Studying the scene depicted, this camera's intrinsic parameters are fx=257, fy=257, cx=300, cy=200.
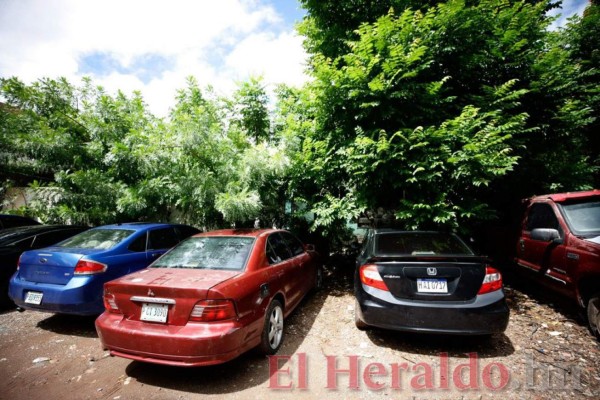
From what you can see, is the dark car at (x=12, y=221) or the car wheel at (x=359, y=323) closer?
the car wheel at (x=359, y=323)

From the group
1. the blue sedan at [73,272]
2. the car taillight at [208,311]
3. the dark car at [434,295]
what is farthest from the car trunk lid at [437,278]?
the blue sedan at [73,272]

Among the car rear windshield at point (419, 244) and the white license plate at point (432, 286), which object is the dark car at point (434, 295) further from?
→ the car rear windshield at point (419, 244)

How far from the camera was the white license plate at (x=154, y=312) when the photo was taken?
2.55 m

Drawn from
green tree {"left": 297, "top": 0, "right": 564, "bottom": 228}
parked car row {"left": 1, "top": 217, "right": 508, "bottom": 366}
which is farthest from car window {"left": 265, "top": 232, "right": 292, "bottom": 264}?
green tree {"left": 297, "top": 0, "right": 564, "bottom": 228}

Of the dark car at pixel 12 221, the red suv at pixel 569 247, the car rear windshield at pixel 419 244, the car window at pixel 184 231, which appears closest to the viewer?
the red suv at pixel 569 247

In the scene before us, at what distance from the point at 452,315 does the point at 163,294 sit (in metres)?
3.15

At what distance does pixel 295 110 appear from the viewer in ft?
21.6

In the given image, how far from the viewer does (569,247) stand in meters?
3.73

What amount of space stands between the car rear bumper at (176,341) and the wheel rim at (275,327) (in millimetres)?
615

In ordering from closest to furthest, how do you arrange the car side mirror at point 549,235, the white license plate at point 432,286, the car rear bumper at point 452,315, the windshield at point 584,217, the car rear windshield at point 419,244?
the car rear bumper at point 452,315
the white license plate at point 432,286
the car rear windshield at point 419,244
the windshield at point 584,217
the car side mirror at point 549,235

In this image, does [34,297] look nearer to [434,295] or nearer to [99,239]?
[99,239]

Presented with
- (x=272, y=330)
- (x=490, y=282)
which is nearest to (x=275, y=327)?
(x=272, y=330)

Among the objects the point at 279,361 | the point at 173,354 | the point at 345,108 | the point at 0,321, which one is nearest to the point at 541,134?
the point at 345,108

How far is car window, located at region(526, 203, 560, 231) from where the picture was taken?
169 inches
